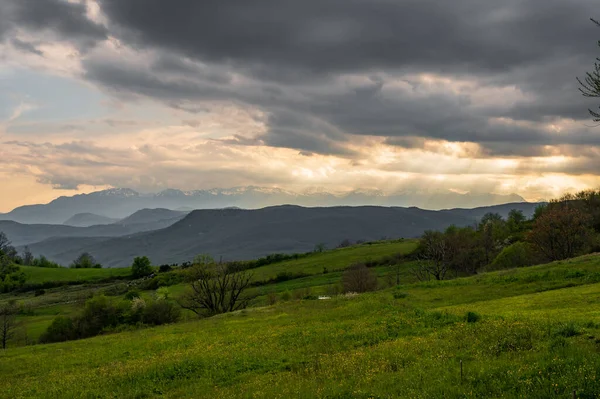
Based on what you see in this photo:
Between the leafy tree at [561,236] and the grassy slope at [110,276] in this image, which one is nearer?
the leafy tree at [561,236]

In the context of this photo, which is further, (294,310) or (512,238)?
(512,238)

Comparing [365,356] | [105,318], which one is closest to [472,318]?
[365,356]

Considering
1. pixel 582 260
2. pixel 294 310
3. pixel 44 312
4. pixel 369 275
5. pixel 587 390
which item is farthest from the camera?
pixel 44 312

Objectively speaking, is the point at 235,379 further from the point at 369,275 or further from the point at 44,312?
the point at 44,312

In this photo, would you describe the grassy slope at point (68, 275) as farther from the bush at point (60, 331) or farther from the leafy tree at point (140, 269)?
the bush at point (60, 331)

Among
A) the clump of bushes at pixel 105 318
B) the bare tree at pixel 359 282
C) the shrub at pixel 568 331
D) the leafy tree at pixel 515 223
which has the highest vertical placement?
the leafy tree at pixel 515 223

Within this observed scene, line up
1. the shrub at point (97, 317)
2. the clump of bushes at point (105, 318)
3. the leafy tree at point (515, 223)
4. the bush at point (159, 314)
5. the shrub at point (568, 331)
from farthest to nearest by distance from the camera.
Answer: the leafy tree at point (515, 223) → the shrub at point (97, 317) → the bush at point (159, 314) → the clump of bushes at point (105, 318) → the shrub at point (568, 331)

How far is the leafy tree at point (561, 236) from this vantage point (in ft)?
268

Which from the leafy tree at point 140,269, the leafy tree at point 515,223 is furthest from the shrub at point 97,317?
the leafy tree at point 515,223

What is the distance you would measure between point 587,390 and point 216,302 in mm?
69775

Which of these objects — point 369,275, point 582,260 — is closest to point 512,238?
point 369,275

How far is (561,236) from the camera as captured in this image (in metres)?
82.7

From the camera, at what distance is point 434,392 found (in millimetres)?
13297

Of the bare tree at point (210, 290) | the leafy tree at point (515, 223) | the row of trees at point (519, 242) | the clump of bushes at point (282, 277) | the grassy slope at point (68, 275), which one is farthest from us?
the grassy slope at point (68, 275)
